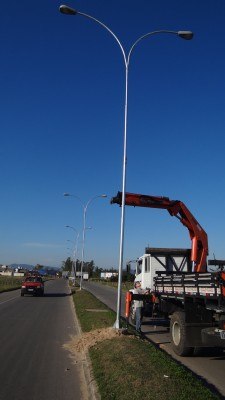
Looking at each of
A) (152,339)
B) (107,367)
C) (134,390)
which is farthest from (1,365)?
(152,339)

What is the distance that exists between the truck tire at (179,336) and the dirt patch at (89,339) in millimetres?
1581

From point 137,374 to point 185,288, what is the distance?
4163mm

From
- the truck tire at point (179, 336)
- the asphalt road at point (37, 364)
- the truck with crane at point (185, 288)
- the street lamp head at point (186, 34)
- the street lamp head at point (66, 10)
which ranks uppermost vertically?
the street lamp head at point (66, 10)

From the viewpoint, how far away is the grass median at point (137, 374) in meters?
6.67

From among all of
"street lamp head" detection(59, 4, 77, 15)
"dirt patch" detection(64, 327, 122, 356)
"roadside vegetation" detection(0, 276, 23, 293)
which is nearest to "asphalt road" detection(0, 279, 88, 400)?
"dirt patch" detection(64, 327, 122, 356)

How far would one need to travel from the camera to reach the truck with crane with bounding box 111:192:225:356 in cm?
1006

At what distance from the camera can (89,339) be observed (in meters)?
12.6

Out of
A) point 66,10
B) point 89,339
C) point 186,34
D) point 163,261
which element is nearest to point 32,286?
point 163,261

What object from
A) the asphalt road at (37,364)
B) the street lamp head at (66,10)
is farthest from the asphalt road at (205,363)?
the street lamp head at (66,10)

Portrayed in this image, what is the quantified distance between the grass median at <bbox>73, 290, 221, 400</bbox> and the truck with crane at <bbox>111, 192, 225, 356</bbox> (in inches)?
42.6

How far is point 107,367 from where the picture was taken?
8625mm

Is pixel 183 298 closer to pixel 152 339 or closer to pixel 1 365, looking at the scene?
pixel 152 339

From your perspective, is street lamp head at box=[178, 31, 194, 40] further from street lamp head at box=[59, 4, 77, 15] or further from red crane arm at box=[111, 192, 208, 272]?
red crane arm at box=[111, 192, 208, 272]

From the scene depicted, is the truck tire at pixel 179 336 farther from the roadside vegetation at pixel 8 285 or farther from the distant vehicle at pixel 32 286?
the roadside vegetation at pixel 8 285
